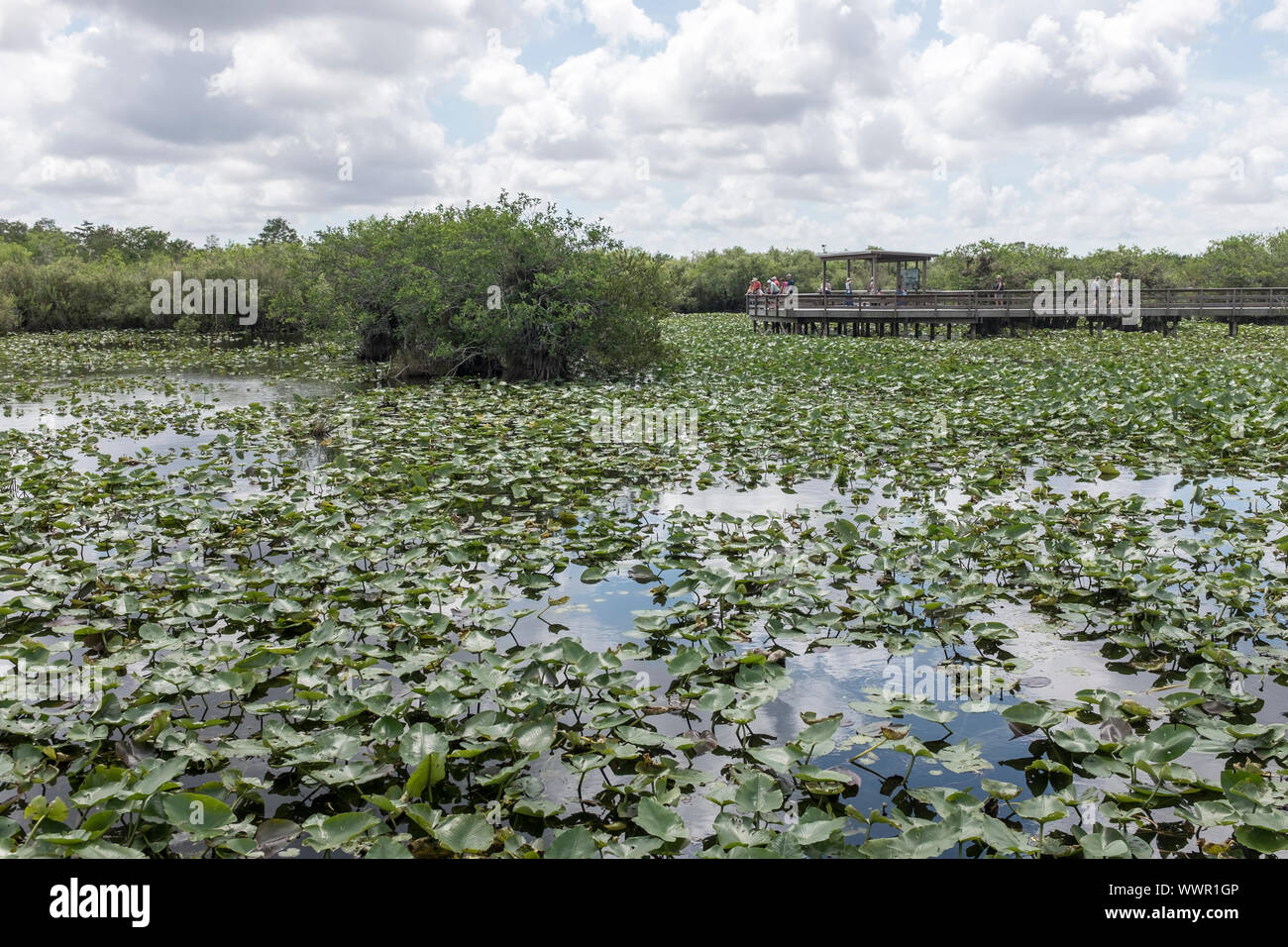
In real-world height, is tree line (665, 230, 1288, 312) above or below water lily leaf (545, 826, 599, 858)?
above

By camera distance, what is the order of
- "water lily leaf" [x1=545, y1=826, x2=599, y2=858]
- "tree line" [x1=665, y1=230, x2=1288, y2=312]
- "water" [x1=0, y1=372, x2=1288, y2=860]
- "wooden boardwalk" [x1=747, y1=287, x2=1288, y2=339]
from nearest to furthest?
"water lily leaf" [x1=545, y1=826, x2=599, y2=858] → "water" [x1=0, y1=372, x2=1288, y2=860] → "wooden boardwalk" [x1=747, y1=287, x2=1288, y2=339] → "tree line" [x1=665, y1=230, x2=1288, y2=312]

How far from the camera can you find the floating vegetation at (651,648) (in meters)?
2.63

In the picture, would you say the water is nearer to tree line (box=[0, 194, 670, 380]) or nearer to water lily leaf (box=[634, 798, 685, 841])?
water lily leaf (box=[634, 798, 685, 841])

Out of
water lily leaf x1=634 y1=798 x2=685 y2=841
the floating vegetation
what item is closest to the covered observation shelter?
the floating vegetation

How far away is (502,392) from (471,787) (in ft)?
34.2

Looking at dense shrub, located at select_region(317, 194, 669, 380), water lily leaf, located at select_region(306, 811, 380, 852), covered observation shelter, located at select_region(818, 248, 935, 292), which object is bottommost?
water lily leaf, located at select_region(306, 811, 380, 852)

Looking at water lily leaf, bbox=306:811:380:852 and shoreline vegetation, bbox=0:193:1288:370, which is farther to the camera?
shoreline vegetation, bbox=0:193:1288:370

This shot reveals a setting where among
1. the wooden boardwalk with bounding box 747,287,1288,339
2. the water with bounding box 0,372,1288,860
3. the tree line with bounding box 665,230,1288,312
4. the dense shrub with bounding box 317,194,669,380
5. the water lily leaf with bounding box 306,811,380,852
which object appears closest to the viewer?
the water lily leaf with bounding box 306,811,380,852

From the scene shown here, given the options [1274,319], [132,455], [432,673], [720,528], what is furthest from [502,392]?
[1274,319]

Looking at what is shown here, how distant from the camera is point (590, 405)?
1166 cm

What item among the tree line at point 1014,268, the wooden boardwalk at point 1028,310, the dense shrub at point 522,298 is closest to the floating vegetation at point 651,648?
the dense shrub at point 522,298

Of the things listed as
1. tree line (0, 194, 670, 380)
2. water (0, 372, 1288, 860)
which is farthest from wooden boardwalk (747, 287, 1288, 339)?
water (0, 372, 1288, 860)

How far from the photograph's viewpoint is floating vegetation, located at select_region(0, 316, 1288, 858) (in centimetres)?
263
